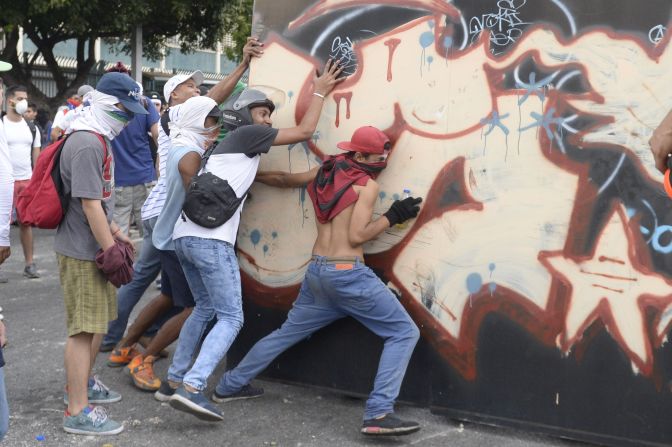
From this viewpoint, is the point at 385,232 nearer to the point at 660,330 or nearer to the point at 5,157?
the point at 660,330

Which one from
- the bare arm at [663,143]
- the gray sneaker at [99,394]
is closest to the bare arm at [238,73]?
the gray sneaker at [99,394]

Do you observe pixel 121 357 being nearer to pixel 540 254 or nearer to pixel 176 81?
pixel 176 81

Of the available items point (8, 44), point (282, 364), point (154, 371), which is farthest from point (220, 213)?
point (8, 44)

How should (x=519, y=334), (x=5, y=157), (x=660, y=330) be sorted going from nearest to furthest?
(x=660, y=330) < (x=519, y=334) < (x=5, y=157)

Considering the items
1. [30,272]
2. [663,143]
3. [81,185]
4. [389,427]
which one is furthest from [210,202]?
[30,272]

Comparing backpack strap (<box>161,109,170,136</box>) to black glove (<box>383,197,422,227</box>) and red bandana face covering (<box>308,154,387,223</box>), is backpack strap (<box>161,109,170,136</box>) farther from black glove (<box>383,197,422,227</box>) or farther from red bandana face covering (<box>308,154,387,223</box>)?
black glove (<box>383,197,422,227</box>)

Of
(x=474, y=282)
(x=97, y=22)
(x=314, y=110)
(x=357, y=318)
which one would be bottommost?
(x=357, y=318)

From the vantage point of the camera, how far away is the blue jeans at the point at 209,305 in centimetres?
448

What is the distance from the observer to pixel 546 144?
4.25m

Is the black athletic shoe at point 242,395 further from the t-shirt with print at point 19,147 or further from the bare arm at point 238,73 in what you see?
the t-shirt with print at point 19,147

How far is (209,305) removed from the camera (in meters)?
4.81

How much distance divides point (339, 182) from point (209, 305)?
104 centimetres

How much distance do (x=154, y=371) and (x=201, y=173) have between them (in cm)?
153

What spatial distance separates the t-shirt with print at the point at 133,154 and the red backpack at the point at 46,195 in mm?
2965
